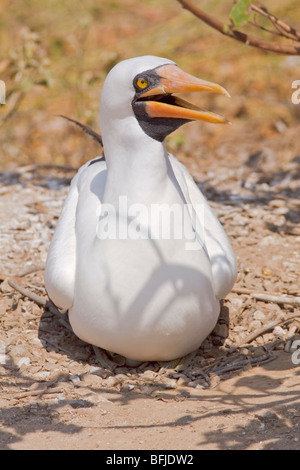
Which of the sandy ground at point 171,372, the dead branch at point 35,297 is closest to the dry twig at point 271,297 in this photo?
the sandy ground at point 171,372

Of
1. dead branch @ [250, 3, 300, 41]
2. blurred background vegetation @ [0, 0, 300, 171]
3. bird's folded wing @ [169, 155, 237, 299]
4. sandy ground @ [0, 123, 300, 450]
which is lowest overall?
blurred background vegetation @ [0, 0, 300, 171]

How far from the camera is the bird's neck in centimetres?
389

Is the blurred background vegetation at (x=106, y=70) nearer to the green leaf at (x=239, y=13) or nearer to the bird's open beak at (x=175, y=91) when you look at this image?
the green leaf at (x=239, y=13)

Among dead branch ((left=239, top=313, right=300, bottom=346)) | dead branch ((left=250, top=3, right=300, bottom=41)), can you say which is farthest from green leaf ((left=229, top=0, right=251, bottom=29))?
dead branch ((left=239, top=313, right=300, bottom=346))

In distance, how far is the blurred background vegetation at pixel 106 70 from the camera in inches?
329

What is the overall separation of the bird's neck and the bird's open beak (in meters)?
0.16

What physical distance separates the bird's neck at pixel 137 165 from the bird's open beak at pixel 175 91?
164 mm

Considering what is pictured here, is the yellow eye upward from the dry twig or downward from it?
upward

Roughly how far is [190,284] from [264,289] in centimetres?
134

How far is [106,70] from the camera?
8070mm

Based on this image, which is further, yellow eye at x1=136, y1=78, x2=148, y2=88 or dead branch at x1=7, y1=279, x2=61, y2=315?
dead branch at x1=7, y1=279, x2=61, y2=315

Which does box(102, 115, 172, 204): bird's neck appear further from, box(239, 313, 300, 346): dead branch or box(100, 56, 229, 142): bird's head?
box(239, 313, 300, 346): dead branch

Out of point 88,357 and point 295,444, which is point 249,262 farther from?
point 295,444

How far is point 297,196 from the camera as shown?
6.73m
